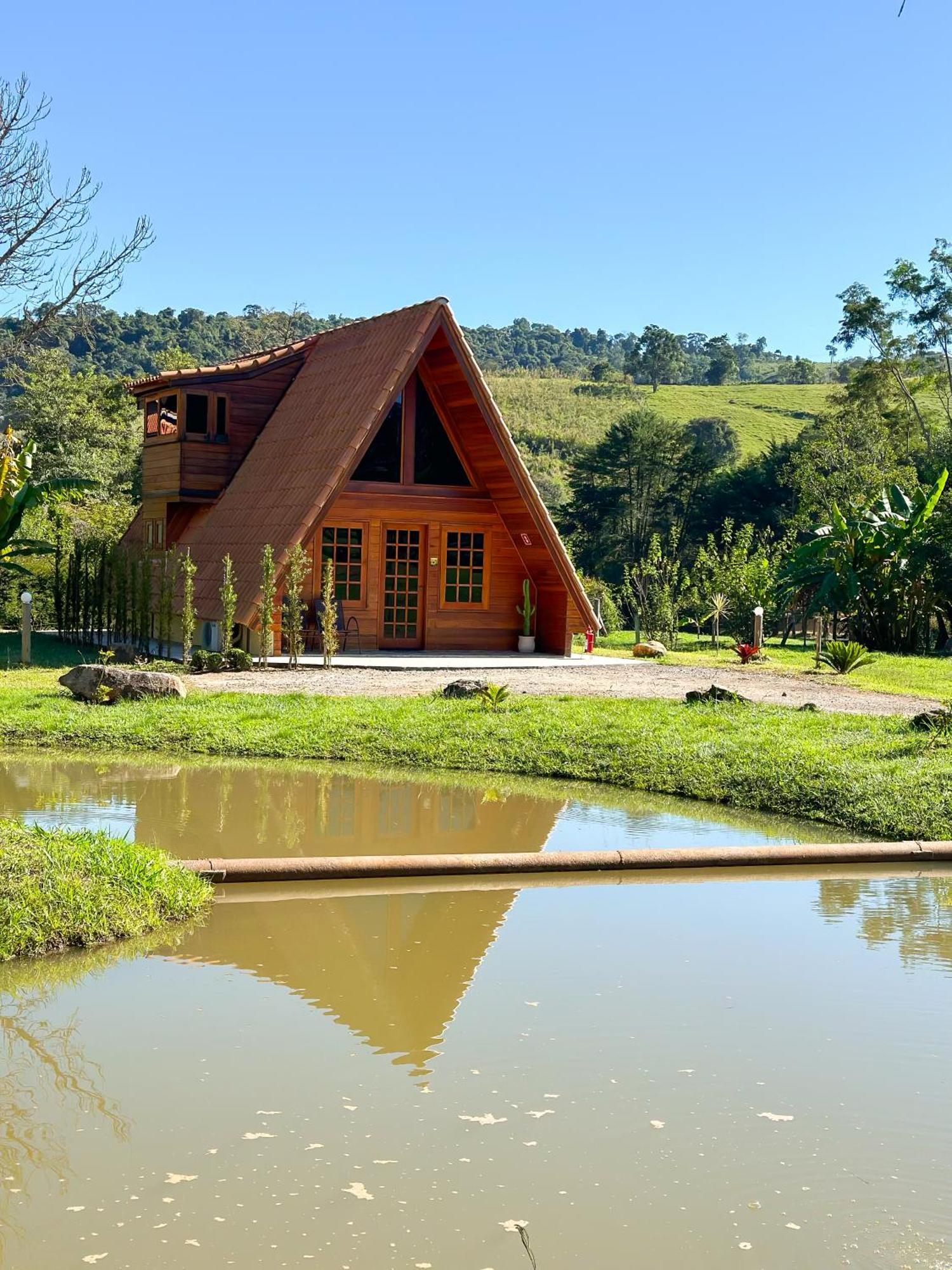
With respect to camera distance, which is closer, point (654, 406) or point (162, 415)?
point (162, 415)

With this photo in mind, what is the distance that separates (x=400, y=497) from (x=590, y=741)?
28.8ft

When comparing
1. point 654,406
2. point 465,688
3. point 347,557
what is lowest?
point 465,688

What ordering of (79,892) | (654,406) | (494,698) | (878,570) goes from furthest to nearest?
(654,406), (878,570), (494,698), (79,892)

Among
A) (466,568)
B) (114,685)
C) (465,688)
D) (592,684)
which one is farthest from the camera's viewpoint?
(466,568)

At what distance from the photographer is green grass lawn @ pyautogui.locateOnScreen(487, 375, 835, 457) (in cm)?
6316

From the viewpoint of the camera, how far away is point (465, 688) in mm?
14539

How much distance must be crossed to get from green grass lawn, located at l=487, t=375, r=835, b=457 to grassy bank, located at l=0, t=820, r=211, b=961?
52.9m

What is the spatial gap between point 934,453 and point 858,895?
32620mm

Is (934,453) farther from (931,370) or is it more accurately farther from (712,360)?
(712,360)

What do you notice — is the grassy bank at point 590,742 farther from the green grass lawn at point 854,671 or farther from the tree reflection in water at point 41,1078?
the tree reflection in water at point 41,1078

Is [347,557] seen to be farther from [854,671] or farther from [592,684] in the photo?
[854,671]

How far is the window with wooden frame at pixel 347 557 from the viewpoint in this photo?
20.2m

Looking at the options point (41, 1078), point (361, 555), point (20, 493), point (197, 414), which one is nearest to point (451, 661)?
point (361, 555)

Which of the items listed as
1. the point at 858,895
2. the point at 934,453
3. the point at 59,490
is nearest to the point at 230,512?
the point at 59,490
